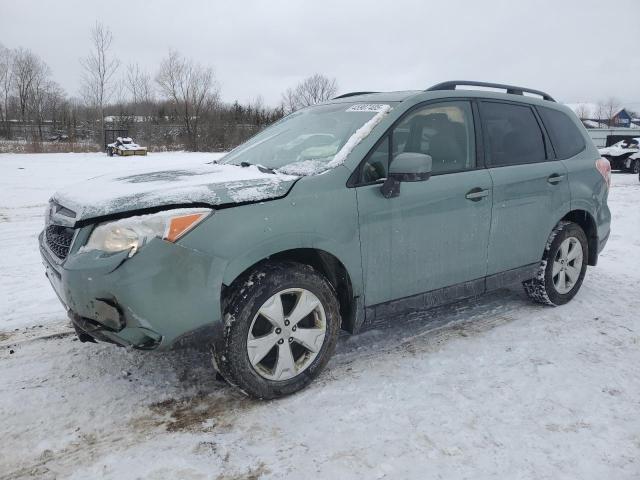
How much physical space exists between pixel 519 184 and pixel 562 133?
39.3 inches

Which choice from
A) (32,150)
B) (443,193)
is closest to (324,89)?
(32,150)

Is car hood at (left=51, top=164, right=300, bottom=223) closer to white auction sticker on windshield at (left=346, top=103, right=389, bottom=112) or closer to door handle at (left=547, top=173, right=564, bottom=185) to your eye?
white auction sticker on windshield at (left=346, top=103, right=389, bottom=112)

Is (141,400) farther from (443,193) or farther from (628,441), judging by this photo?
(628,441)

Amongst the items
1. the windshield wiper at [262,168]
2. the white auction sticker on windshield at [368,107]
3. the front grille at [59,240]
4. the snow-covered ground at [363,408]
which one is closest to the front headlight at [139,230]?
the front grille at [59,240]

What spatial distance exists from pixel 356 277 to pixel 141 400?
1.41m

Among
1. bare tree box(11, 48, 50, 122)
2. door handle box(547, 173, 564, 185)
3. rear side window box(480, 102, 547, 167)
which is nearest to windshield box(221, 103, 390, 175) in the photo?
rear side window box(480, 102, 547, 167)

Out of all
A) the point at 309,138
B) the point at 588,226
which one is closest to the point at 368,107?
the point at 309,138

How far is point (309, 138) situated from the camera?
→ 3518mm

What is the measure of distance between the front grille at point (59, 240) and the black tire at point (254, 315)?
88 centimetres

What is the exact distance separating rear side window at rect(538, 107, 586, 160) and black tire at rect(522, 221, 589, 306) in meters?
0.63

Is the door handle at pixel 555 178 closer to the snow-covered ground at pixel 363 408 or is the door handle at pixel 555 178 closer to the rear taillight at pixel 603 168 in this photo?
→ the rear taillight at pixel 603 168

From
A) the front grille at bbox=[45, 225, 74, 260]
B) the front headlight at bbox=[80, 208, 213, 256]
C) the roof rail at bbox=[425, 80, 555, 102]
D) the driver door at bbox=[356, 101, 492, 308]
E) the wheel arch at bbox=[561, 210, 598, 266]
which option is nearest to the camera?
the front headlight at bbox=[80, 208, 213, 256]

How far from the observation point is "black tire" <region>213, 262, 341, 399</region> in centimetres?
259

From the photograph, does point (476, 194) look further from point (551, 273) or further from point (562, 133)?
point (562, 133)
